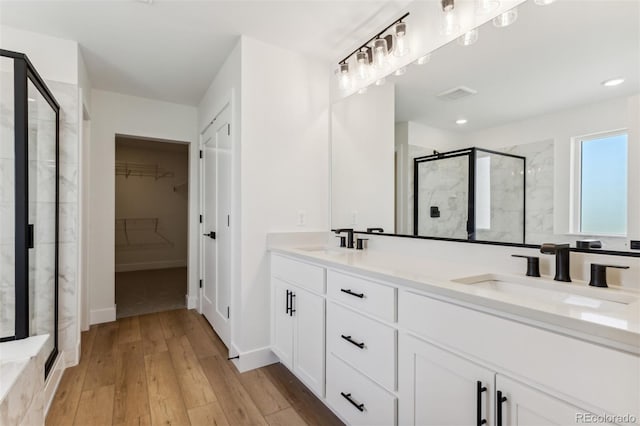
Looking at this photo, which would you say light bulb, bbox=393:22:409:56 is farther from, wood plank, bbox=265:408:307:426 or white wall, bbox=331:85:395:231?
wood plank, bbox=265:408:307:426

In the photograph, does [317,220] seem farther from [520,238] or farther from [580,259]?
[580,259]

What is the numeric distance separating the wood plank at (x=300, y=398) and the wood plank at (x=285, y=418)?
0.09 feet

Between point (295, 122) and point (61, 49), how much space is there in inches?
71.0

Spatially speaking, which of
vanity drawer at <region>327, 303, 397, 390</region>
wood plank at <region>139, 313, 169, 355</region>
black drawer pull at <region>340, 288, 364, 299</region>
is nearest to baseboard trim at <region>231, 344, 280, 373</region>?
wood plank at <region>139, 313, 169, 355</region>

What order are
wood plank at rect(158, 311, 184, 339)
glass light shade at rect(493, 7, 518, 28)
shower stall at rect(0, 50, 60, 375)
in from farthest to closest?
wood plank at rect(158, 311, 184, 339) < shower stall at rect(0, 50, 60, 375) < glass light shade at rect(493, 7, 518, 28)

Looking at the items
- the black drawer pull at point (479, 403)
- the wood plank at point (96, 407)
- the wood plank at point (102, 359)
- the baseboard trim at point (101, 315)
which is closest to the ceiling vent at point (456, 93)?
the black drawer pull at point (479, 403)

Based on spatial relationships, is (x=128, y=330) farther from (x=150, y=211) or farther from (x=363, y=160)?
(x=150, y=211)

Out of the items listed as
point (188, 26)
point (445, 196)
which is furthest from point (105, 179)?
point (445, 196)

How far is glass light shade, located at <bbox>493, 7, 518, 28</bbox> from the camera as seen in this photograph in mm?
1366

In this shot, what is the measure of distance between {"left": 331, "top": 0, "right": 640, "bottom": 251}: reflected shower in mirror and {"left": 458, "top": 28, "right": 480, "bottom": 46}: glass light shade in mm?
Result: 22

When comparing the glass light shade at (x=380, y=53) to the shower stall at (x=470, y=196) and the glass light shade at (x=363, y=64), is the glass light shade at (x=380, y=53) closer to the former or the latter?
the glass light shade at (x=363, y=64)

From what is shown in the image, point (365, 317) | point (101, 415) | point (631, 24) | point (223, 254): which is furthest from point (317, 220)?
point (631, 24)

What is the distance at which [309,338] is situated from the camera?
180 cm

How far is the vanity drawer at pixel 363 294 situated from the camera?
1269mm
